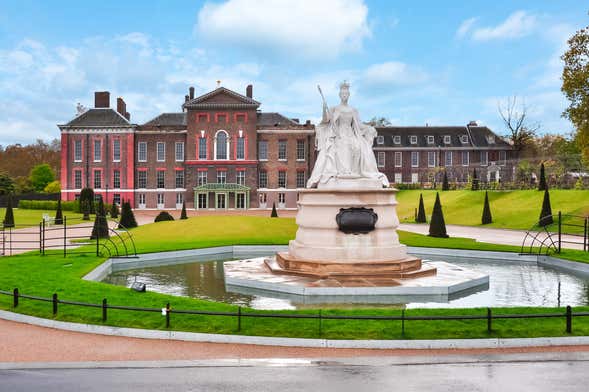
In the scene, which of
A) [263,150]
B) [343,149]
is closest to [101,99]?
[263,150]

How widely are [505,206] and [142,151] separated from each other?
1669 inches

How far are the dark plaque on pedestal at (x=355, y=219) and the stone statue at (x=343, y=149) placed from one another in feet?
3.27

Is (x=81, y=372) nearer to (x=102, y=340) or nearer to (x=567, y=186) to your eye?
(x=102, y=340)

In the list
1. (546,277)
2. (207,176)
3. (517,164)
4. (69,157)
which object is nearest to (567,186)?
(517,164)

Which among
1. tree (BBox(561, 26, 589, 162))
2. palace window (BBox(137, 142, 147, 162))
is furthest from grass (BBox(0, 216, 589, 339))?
palace window (BBox(137, 142, 147, 162))

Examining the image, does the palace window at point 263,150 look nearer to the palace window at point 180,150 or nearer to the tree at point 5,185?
the palace window at point 180,150

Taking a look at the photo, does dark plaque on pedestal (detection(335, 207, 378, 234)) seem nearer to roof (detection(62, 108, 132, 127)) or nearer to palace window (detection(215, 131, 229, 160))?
palace window (detection(215, 131, 229, 160))

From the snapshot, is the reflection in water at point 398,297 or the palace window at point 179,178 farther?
the palace window at point 179,178

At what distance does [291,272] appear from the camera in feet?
46.6

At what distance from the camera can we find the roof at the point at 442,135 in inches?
2872

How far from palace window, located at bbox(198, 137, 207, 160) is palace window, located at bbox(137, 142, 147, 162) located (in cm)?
691

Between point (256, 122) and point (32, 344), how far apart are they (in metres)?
54.6

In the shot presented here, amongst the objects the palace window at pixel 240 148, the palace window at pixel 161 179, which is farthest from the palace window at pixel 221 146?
the palace window at pixel 161 179

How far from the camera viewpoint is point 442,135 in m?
73.9
